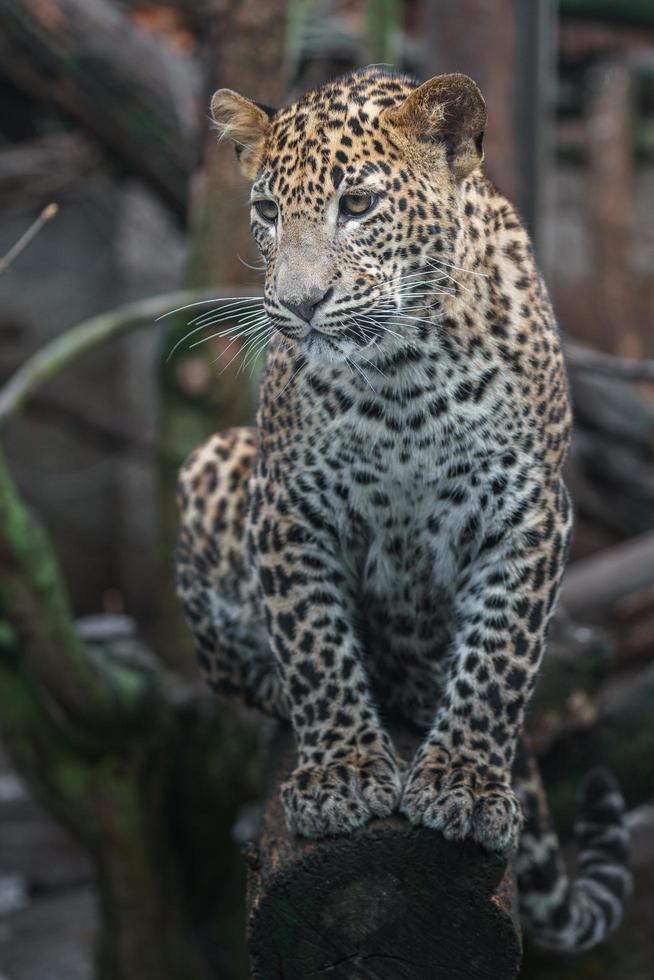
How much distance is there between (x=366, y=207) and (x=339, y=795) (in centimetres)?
166

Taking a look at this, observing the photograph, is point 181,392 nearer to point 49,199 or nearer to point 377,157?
point 49,199

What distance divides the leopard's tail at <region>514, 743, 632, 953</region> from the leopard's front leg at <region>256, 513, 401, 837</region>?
822 mm

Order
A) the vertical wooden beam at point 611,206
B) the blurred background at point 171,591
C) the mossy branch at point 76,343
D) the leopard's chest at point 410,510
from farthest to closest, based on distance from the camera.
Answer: the vertical wooden beam at point 611,206 < the mossy branch at point 76,343 < the blurred background at point 171,591 < the leopard's chest at point 410,510

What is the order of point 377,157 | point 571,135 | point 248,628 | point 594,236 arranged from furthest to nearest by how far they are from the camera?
point 571,135 < point 594,236 < point 248,628 < point 377,157

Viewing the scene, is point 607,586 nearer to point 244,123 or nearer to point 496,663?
point 496,663

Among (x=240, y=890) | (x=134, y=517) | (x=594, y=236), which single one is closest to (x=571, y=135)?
(x=594, y=236)

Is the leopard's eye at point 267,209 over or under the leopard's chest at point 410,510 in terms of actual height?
over

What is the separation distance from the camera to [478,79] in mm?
8367

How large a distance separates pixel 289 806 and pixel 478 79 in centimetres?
601

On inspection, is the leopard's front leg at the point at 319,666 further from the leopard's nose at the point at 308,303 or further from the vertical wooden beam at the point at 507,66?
the vertical wooden beam at the point at 507,66

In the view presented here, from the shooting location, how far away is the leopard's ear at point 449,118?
3619 millimetres

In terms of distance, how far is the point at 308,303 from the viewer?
3525 mm

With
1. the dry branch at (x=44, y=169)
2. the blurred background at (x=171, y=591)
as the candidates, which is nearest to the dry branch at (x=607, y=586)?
the blurred background at (x=171, y=591)

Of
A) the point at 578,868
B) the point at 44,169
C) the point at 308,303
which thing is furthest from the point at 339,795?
the point at 44,169
